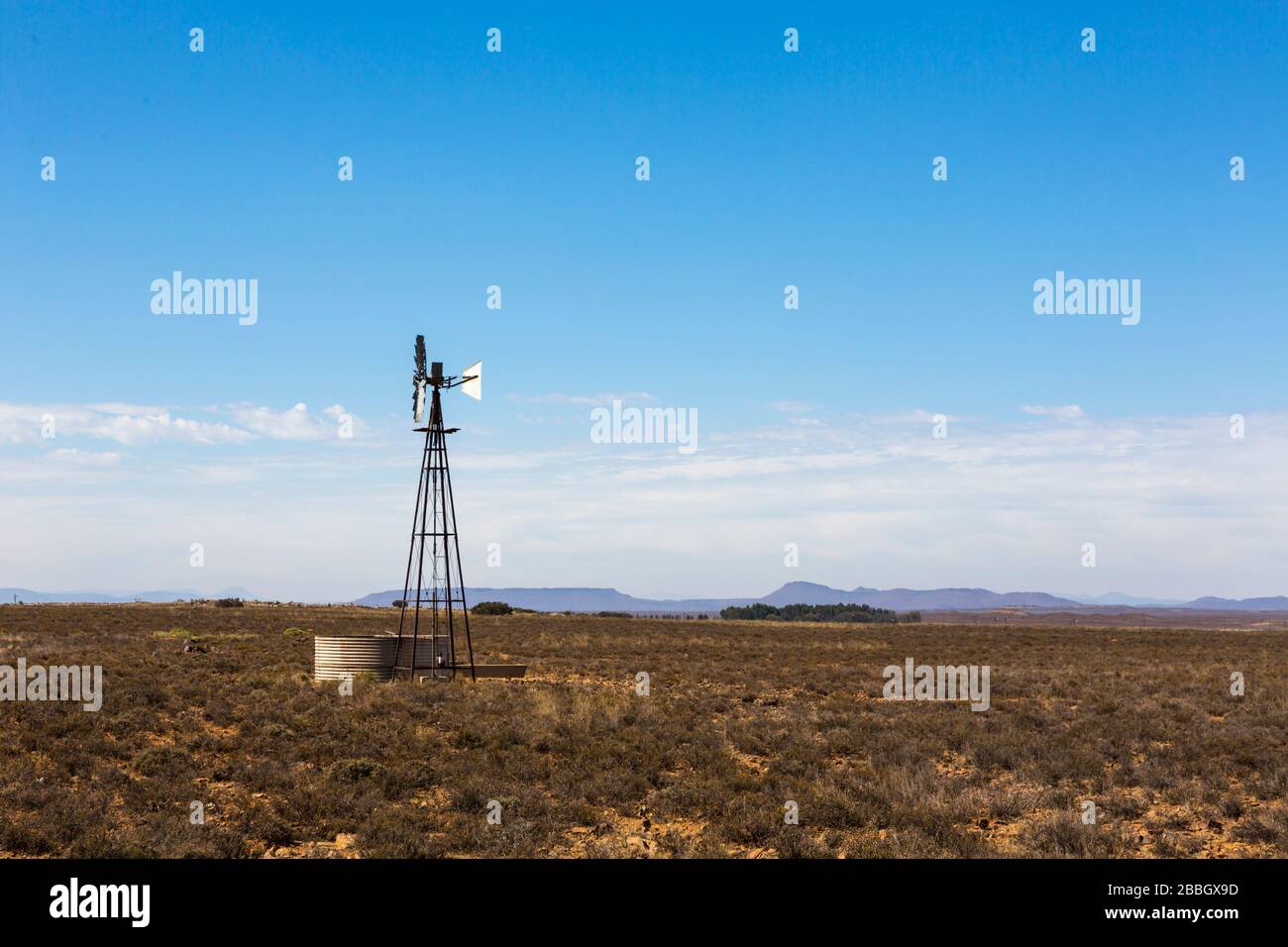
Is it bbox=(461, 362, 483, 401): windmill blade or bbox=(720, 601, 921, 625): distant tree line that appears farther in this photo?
A: bbox=(720, 601, 921, 625): distant tree line

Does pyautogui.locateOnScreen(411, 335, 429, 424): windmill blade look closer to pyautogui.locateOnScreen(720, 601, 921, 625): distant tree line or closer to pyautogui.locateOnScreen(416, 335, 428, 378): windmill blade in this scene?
pyautogui.locateOnScreen(416, 335, 428, 378): windmill blade

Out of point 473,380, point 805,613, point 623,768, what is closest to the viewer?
point 623,768

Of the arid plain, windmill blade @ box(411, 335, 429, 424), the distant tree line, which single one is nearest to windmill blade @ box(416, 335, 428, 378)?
windmill blade @ box(411, 335, 429, 424)

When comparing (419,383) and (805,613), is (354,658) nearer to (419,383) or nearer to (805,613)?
(419,383)

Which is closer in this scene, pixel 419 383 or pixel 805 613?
pixel 419 383

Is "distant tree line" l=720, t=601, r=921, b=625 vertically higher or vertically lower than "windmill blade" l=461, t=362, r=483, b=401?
lower

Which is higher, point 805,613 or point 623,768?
point 623,768

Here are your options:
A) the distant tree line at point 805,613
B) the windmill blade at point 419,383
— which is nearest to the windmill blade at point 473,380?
the windmill blade at point 419,383

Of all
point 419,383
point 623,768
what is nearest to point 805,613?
point 419,383

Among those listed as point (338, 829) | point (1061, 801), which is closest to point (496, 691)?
point (338, 829)

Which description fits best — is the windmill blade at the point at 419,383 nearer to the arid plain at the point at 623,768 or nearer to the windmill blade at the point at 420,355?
the windmill blade at the point at 420,355

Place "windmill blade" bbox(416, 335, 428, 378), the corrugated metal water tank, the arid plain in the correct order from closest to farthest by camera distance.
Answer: the arid plain < the corrugated metal water tank < "windmill blade" bbox(416, 335, 428, 378)
